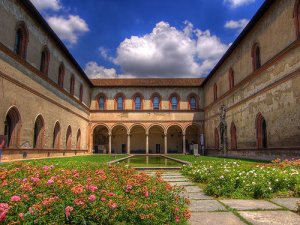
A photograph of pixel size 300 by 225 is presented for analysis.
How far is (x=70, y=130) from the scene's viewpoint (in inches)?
1005

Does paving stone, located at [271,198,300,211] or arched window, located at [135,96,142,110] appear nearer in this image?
paving stone, located at [271,198,300,211]

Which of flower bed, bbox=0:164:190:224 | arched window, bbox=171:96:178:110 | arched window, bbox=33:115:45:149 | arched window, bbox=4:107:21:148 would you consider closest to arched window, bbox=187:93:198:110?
arched window, bbox=171:96:178:110

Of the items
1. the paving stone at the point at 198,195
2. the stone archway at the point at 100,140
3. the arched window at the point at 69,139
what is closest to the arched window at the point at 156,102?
the stone archway at the point at 100,140

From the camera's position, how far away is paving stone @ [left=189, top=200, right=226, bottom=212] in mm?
4118

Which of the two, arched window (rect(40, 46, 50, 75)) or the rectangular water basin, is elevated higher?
arched window (rect(40, 46, 50, 75))

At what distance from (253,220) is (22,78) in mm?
15715

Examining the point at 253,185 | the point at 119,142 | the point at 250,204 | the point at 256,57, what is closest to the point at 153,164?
the point at 253,185

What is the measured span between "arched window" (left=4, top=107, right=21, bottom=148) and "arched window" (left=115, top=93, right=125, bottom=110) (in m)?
19.3

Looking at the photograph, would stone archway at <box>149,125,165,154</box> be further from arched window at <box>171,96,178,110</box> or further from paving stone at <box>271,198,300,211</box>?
paving stone at <box>271,198,300,211</box>

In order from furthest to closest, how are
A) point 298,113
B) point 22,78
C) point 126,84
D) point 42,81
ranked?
point 126,84, point 42,81, point 22,78, point 298,113

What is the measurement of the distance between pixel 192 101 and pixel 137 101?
736 cm

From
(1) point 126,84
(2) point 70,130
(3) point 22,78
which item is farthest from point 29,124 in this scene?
(1) point 126,84

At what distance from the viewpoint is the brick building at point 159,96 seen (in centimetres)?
1398

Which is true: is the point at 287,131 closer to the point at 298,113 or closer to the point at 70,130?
the point at 298,113
